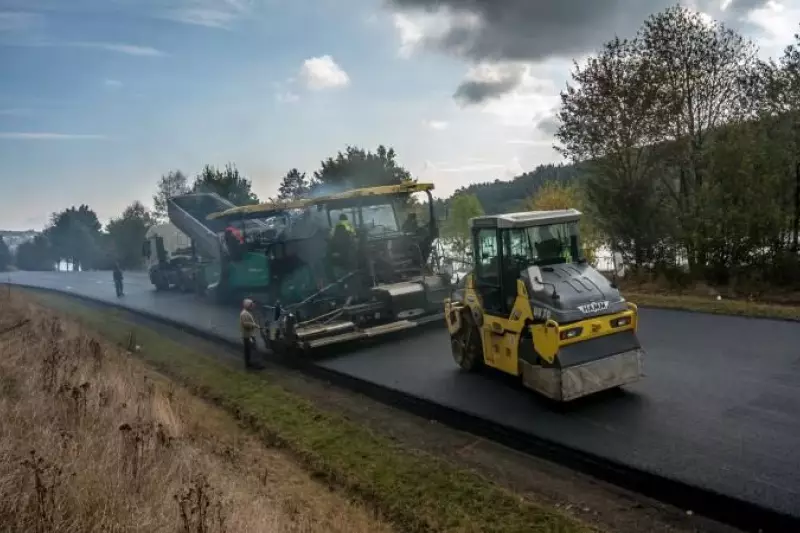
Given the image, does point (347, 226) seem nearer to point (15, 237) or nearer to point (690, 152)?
point (690, 152)

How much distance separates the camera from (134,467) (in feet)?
19.7

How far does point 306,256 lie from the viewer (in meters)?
15.9

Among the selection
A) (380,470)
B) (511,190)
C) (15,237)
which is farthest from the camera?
(15,237)

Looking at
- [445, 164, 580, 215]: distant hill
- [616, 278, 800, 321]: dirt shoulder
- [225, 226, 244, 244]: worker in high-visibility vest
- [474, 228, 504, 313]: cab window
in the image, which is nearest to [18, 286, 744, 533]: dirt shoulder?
[474, 228, 504, 313]: cab window

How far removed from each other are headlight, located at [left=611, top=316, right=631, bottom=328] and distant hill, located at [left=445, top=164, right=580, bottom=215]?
949 inches

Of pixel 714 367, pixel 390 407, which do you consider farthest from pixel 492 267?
pixel 714 367

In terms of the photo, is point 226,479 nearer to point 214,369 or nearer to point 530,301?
point 530,301

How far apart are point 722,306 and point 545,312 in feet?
22.8

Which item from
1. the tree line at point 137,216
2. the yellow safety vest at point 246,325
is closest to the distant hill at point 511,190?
the tree line at point 137,216

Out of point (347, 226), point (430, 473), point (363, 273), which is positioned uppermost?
point (347, 226)

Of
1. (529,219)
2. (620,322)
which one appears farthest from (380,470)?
(529,219)

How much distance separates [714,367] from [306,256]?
991cm

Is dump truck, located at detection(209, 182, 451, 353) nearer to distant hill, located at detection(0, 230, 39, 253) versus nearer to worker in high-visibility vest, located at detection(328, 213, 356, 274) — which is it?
worker in high-visibility vest, located at detection(328, 213, 356, 274)

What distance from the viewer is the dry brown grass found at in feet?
15.9
